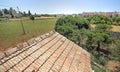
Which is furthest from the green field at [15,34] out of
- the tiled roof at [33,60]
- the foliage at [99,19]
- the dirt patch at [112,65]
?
the foliage at [99,19]

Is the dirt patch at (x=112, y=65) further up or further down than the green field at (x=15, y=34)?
further down

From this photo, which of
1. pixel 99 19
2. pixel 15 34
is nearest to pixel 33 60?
pixel 15 34

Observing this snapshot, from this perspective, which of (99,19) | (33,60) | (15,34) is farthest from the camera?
(99,19)

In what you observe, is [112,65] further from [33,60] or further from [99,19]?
[99,19]

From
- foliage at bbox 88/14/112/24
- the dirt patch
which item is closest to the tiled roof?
the dirt patch

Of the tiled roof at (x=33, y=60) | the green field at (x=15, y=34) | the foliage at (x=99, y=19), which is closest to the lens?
the tiled roof at (x=33, y=60)

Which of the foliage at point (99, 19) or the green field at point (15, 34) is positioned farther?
the foliage at point (99, 19)

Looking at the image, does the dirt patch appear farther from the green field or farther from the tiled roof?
the green field

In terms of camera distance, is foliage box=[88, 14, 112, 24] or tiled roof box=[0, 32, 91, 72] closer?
tiled roof box=[0, 32, 91, 72]

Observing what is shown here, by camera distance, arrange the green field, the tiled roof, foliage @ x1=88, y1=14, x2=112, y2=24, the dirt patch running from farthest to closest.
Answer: foliage @ x1=88, y1=14, x2=112, y2=24, the green field, the dirt patch, the tiled roof

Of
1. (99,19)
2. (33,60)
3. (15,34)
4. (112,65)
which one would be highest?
(33,60)

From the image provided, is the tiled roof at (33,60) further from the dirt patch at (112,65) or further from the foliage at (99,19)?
the foliage at (99,19)

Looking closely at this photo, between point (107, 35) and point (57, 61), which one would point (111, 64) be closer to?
point (107, 35)

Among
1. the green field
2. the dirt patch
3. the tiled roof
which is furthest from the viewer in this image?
the green field
